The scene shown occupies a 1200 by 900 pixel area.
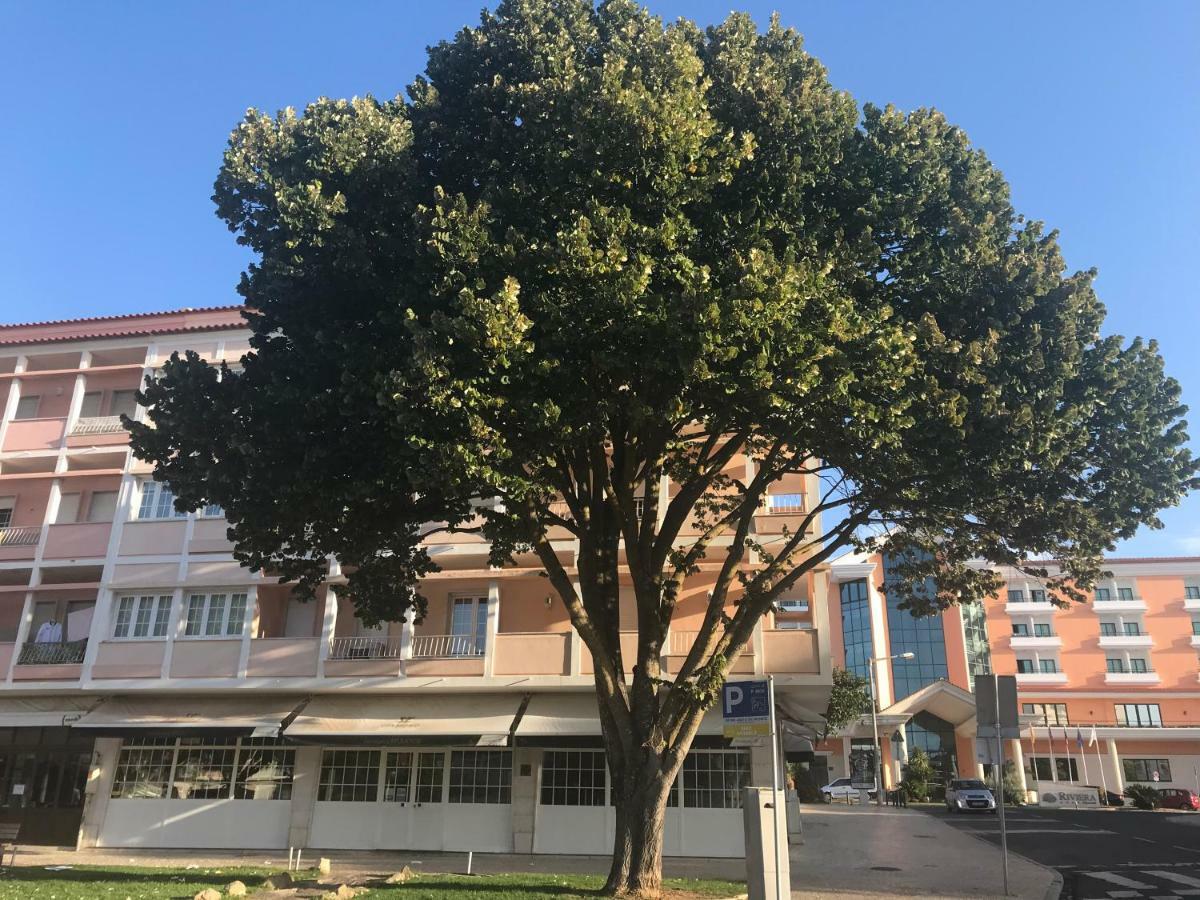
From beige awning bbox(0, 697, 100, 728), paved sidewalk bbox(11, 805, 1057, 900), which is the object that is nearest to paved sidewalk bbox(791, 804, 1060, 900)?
paved sidewalk bbox(11, 805, 1057, 900)

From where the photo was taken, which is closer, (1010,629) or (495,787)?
(495,787)

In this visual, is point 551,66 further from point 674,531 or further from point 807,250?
point 674,531

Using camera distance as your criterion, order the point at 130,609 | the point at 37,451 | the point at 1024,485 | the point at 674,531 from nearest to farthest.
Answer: the point at 1024,485
the point at 674,531
the point at 130,609
the point at 37,451

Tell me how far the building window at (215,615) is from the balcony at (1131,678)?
5742 cm

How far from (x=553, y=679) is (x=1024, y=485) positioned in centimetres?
1110

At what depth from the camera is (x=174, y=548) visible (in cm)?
→ 2225

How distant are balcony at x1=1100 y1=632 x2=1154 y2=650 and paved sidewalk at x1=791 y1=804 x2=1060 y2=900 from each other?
41.4 m

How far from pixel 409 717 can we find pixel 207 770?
5.35 m

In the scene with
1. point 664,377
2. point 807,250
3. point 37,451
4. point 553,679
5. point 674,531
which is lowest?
point 553,679

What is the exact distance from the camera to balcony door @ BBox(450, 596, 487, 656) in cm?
2094

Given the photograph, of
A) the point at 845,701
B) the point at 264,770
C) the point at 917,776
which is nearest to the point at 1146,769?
the point at 917,776

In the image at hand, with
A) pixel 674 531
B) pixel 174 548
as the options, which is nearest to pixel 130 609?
pixel 174 548

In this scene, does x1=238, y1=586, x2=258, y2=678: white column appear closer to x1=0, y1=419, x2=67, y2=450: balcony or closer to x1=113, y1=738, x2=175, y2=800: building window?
x1=113, y1=738, x2=175, y2=800: building window

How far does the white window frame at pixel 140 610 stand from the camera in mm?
21688
